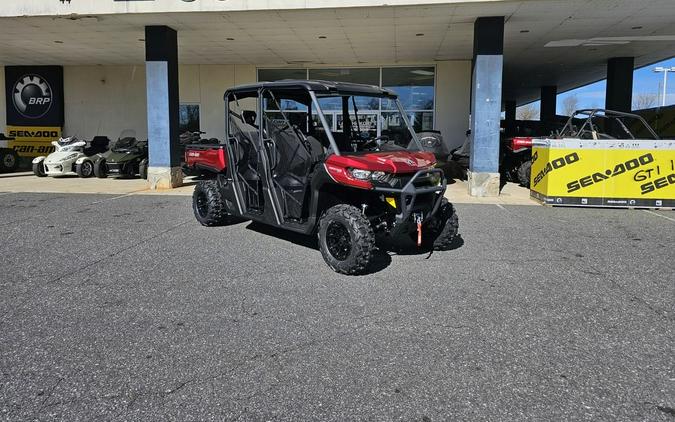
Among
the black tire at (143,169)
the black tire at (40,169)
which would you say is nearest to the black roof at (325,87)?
the black tire at (143,169)

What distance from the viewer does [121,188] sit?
12875 millimetres

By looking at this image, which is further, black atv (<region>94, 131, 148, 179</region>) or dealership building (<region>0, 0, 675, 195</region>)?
black atv (<region>94, 131, 148, 179</region>)

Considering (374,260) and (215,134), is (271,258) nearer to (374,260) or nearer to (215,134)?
(374,260)

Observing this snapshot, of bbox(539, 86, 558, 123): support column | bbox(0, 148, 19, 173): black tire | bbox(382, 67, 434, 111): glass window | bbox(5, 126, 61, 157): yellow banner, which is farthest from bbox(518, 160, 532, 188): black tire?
bbox(5, 126, 61, 157): yellow banner

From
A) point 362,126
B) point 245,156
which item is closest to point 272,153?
point 245,156

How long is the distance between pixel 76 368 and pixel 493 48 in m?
10.6

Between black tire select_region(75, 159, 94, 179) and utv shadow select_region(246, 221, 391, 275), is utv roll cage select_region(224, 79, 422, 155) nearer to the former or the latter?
utv shadow select_region(246, 221, 391, 275)

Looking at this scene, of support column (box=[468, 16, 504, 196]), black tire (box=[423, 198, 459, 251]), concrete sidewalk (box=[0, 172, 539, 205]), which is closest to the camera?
black tire (box=[423, 198, 459, 251])

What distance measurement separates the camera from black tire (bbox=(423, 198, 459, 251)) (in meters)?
5.93

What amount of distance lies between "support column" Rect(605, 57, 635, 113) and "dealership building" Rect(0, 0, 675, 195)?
0.03m

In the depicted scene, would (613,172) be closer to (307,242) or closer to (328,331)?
(307,242)

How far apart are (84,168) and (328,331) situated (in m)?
14.3

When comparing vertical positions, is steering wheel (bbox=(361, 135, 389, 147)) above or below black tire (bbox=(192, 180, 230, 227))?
above

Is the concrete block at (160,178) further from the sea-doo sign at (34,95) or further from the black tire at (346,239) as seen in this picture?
the sea-doo sign at (34,95)
